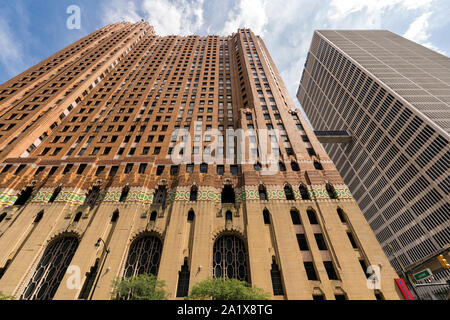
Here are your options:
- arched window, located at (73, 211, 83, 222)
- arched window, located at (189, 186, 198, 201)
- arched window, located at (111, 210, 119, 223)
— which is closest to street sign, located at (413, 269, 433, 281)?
arched window, located at (189, 186, 198, 201)

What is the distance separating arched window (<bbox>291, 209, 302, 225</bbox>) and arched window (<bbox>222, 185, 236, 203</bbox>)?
8.74 m

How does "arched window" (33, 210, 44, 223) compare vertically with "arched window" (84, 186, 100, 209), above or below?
→ below

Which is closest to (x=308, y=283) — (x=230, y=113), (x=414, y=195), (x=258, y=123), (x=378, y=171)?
(x=258, y=123)

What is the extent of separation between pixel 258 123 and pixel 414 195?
45151 mm

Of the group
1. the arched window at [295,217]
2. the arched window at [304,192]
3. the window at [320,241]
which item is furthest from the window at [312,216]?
the arched window at [304,192]

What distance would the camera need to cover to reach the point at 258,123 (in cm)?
4000

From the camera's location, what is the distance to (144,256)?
25.6 meters

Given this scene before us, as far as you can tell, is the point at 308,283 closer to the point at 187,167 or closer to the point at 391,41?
the point at 187,167

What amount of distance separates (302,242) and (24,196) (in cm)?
4359

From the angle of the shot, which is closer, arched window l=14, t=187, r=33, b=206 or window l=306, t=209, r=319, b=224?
window l=306, t=209, r=319, b=224

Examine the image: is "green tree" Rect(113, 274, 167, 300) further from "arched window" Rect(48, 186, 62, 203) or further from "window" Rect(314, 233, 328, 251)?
"arched window" Rect(48, 186, 62, 203)

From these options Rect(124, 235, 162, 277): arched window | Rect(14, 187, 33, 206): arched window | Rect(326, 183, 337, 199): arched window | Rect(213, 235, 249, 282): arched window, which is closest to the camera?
Rect(213, 235, 249, 282): arched window

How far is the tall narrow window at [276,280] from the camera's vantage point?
21.9 meters

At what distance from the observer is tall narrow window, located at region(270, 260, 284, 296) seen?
21.9m
